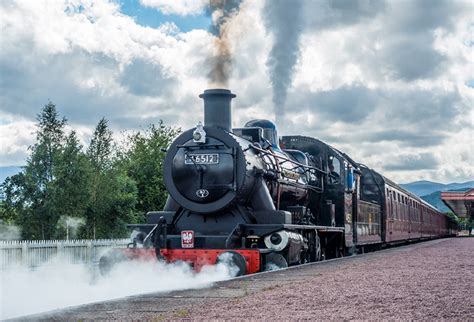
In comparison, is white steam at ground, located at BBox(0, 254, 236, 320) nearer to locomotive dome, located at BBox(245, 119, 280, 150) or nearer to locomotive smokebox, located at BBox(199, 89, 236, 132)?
locomotive smokebox, located at BBox(199, 89, 236, 132)

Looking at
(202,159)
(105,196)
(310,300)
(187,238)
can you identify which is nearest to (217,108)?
(202,159)

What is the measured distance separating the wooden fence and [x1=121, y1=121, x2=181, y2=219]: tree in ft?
35.7

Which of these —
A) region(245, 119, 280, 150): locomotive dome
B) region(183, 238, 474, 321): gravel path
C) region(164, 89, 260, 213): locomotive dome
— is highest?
region(245, 119, 280, 150): locomotive dome

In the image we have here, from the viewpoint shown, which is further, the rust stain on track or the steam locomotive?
the steam locomotive

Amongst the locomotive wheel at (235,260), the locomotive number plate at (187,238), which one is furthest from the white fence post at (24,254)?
the locomotive wheel at (235,260)

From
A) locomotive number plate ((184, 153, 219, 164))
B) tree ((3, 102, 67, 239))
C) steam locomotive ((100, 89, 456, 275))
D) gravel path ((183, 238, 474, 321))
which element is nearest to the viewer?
gravel path ((183, 238, 474, 321))

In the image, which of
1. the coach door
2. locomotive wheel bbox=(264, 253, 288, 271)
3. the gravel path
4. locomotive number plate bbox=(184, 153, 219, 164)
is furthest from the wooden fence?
the coach door

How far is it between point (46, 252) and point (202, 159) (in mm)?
7342

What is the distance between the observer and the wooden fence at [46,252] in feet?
57.7

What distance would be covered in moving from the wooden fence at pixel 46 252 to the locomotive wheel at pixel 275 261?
729 cm

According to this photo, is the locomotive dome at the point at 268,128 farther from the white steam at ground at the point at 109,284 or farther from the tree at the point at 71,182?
the tree at the point at 71,182

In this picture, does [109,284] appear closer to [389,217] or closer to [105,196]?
[105,196]

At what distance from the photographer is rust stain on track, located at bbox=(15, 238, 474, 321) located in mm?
7051

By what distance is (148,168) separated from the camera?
35531 millimetres
